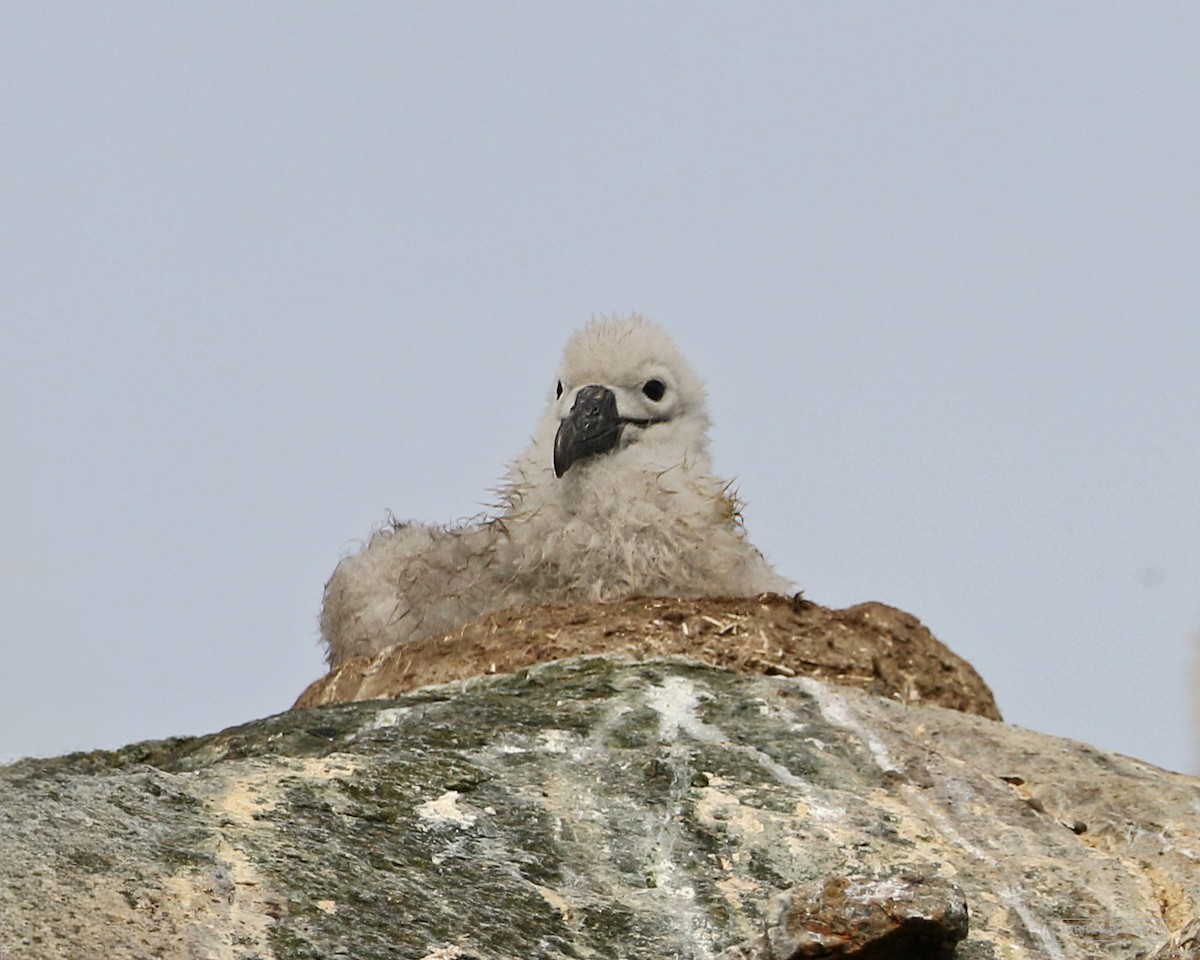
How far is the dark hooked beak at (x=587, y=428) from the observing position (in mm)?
8656

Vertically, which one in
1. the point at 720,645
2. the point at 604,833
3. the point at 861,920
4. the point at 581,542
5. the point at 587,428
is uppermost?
the point at 587,428

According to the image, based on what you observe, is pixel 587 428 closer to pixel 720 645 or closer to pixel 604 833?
pixel 720 645

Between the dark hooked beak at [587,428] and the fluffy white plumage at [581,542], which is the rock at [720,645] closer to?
the fluffy white plumage at [581,542]

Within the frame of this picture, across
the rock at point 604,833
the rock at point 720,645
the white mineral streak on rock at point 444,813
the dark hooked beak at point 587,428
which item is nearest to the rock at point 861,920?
the rock at point 604,833

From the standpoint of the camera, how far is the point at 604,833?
5234 millimetres

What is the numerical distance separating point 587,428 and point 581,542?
0.74 meters

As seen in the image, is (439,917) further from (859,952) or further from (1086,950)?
(1086,950)

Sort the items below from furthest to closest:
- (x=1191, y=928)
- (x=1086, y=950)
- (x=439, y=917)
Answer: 1. (x=1086, y=950)
2. (x=439, y=917)
3. (x=1191, y=928)

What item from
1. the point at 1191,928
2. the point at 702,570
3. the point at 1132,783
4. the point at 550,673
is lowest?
the point at 1191,928

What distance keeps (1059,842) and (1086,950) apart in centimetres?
81

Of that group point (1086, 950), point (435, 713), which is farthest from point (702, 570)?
point (1086, 950)

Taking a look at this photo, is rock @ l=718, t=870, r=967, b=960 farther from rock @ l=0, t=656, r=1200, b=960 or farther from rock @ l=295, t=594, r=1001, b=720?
rock @ l=295, t=594, r=1001, b=720

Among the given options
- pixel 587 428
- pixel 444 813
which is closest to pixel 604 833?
pixel 444 813

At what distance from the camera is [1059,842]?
566 cm
